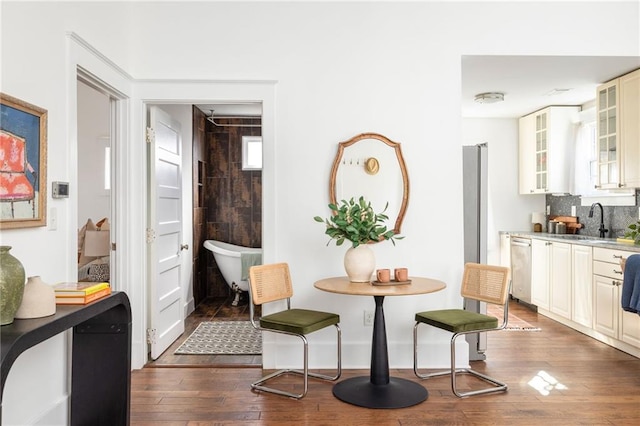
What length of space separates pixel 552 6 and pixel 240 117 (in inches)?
164

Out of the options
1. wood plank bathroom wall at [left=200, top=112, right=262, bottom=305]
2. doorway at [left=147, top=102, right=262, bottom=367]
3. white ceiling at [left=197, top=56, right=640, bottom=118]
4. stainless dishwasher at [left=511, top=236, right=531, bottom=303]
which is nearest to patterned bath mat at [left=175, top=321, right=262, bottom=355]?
doorway at [left=147, top=102, right=262, bottom=367]

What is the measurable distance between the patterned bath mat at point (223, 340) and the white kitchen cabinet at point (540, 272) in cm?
309

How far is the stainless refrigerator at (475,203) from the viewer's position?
13.0 ft

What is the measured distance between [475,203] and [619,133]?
1.59 meters

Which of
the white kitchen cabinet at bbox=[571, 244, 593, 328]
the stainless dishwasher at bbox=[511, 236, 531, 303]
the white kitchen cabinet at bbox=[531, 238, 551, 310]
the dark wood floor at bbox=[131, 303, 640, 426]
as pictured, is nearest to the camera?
the dark wood floor at bbox=[131, 303, 640, 426]

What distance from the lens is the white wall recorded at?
3752 mm

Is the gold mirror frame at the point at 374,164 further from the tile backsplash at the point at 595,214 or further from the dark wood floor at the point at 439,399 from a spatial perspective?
the tile backsplash at the point at 595,214

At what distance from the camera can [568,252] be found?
4848mm

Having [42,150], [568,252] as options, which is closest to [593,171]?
[568,252]

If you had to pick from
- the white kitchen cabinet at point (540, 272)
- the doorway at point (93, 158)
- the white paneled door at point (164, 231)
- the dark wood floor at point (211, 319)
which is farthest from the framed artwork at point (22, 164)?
the white kitchen cabinet at point (540, 272)

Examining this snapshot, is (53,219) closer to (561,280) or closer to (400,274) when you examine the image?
(400,274)

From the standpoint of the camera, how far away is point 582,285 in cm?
463

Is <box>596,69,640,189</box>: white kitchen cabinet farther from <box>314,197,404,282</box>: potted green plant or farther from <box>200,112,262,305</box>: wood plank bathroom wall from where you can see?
<box>200,112,262,305</box>: wood plank bathroom wall

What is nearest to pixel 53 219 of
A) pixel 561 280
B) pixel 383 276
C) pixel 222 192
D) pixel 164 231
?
→ pixel 164 231
